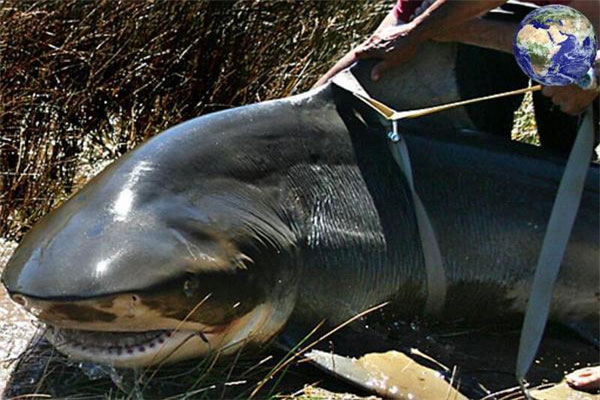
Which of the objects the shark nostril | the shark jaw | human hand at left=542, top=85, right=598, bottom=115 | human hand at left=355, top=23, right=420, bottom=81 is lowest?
the shark jaw

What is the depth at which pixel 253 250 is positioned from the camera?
3.16 meters

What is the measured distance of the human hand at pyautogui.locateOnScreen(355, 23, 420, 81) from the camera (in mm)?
3688

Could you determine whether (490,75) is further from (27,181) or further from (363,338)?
(27,181)

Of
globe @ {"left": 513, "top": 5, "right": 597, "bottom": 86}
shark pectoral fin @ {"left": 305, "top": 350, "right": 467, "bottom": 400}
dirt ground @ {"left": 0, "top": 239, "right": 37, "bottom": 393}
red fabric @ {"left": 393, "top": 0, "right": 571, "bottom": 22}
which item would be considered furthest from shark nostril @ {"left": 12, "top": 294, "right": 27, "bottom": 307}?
red fabric @ {"left": 393, "top": 0, "right": 571, "bottom": 22}

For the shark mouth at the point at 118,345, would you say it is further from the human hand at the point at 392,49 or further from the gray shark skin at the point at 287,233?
the human hand at the point at 392,49

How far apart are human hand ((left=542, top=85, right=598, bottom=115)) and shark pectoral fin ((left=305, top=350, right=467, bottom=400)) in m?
1.00

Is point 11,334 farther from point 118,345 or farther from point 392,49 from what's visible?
point 392,49

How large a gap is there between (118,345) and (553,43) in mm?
1347

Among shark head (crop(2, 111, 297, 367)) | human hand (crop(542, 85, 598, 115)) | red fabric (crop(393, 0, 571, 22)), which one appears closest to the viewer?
shark head (crop(2, 111, 297, 367))

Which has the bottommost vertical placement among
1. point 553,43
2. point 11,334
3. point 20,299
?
point 11,334

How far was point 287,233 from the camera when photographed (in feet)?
10.9

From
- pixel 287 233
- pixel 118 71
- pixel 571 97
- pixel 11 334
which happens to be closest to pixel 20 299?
pixel 11 334

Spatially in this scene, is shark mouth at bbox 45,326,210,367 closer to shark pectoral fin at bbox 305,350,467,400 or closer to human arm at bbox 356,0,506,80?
shark pectoral fin at bbox 305,350,467,400

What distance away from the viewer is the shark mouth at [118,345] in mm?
2869
